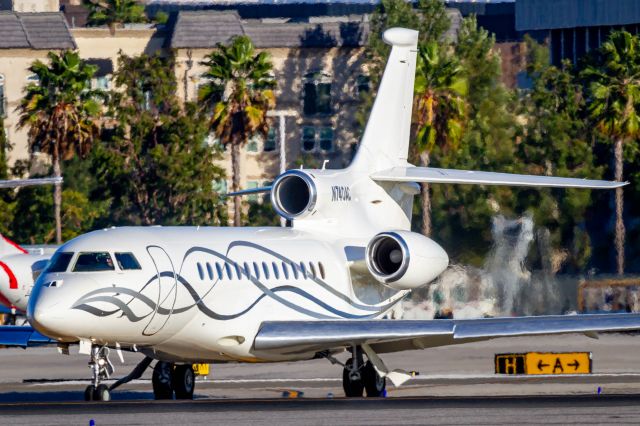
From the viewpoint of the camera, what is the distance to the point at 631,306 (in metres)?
56.1

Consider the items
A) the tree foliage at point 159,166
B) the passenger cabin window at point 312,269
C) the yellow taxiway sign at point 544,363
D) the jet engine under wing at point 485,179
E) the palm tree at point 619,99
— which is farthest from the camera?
the tree foliage at point 159,166

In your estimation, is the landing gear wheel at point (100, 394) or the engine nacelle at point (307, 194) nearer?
the landing gear wheel at point (100, 394)

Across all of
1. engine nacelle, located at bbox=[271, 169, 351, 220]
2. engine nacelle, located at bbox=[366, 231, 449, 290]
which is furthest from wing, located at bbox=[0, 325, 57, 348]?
engine nacelle, located at bbox=[366, 231, 449, 290]

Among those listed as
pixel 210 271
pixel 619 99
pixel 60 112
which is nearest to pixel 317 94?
pixel 60 112

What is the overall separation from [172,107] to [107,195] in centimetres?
575

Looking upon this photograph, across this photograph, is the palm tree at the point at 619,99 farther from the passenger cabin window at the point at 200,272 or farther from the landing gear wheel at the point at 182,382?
the passenger cabin window at the point at 200,272

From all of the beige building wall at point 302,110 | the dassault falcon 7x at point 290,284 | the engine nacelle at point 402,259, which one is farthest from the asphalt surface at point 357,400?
the beige building wall at point 302,110

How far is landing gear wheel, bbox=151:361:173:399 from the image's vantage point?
99.8 feet

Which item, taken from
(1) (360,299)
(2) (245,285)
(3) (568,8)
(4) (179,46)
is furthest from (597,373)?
(4) (179,46)

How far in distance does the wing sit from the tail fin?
8019 mm

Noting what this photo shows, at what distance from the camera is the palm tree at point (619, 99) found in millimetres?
66544

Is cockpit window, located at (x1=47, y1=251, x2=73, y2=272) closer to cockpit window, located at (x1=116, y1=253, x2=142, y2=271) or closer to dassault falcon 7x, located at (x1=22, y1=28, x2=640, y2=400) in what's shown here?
dassault falcon 7x, located at (x1=22, y1=28, x2=640, y2=400)

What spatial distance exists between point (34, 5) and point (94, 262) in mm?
92045

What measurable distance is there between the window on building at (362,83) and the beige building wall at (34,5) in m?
29.7
